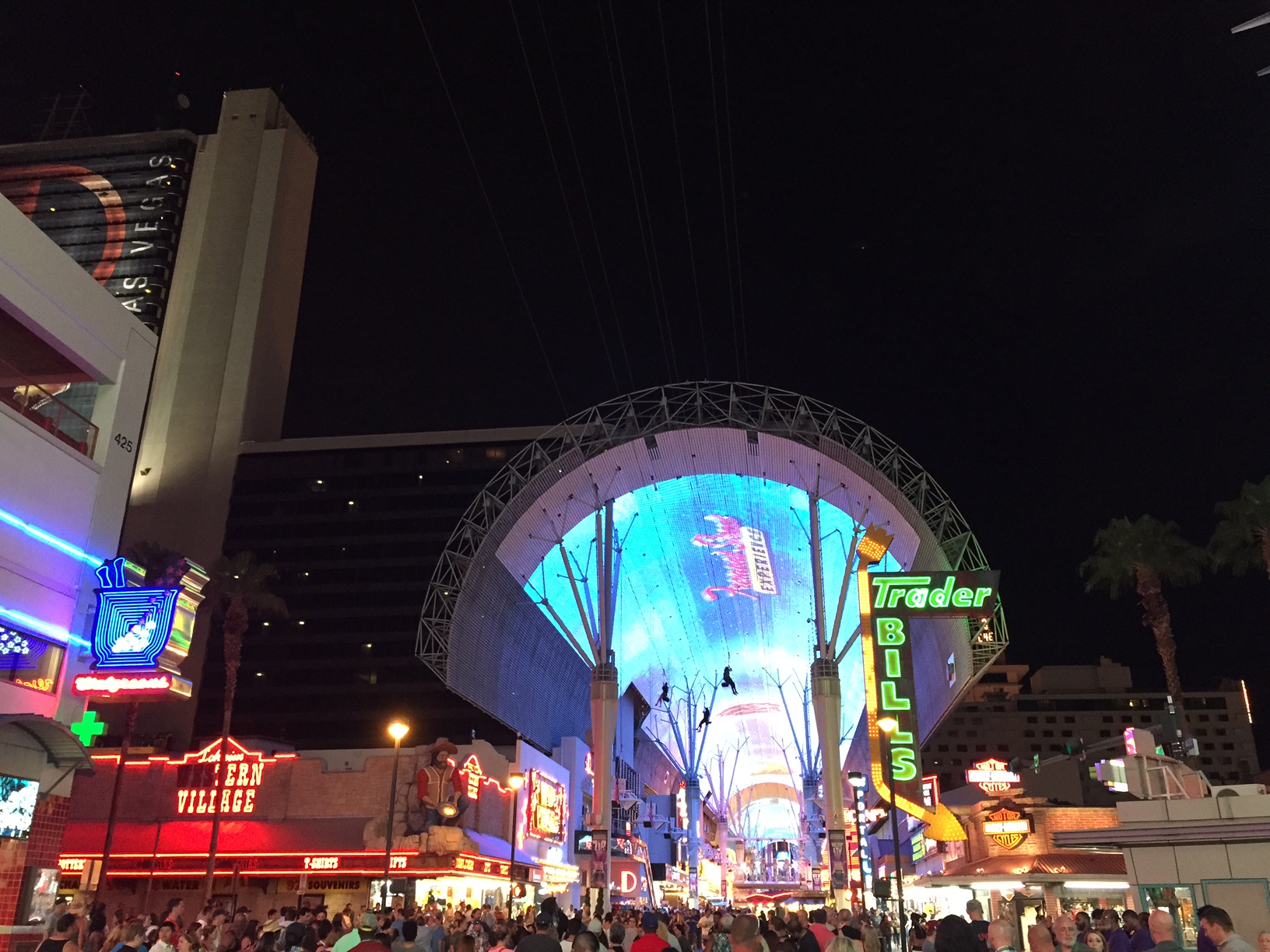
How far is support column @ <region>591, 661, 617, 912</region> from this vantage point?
45688mm

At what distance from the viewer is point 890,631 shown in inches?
1289

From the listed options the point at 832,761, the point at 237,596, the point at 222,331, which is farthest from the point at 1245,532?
the point at 222,331

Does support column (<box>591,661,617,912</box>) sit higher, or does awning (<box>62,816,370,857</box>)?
support column (<box>591,661,617,912</box>)

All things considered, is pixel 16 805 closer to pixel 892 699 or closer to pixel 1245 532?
pixel 892 699

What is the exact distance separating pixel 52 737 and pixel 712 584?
47477 millimetres

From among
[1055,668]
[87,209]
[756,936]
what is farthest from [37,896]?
[1055,668]

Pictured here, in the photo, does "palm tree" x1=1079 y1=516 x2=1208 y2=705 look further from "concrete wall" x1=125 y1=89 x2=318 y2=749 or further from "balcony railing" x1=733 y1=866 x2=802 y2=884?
"balcony railing" x1=733 y1=866 x2=802 y2=884

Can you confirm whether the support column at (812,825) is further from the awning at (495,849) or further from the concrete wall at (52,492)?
the concrete wall at (52,492)

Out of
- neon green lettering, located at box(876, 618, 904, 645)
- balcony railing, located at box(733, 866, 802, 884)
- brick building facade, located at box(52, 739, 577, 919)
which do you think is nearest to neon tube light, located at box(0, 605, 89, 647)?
brick building facade, located at box(52, 739, 577, 919)

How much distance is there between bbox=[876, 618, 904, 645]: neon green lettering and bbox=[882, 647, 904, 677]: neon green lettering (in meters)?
Result: 0.35

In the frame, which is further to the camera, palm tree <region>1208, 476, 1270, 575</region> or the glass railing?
palm tree <region>1208, 476, 1270, 575</region>

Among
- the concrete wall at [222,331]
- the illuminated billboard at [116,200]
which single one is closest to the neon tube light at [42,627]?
the concrete wall at [222,331]

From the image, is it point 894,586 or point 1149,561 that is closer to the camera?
point 894,586

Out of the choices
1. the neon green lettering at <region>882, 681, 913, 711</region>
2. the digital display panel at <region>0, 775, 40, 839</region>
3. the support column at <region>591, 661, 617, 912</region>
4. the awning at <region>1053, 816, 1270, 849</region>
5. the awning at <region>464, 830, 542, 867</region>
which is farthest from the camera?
the support column at <region>591, 661, 617, 912</region>
